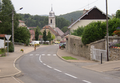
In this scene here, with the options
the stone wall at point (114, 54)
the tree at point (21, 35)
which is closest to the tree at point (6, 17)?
the tree at point (21, 35)

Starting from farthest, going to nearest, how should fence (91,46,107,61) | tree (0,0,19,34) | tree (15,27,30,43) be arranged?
tree (15,27,30,43), tree (0,0,19,34), fence (91,46,107,61)

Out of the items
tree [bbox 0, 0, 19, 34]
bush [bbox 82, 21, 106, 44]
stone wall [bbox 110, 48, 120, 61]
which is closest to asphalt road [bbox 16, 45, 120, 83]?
stone wall [bbox 110, 48, 120, 61]

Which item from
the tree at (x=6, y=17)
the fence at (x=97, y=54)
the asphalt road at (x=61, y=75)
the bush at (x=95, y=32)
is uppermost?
the tree at (x=6, y=17)

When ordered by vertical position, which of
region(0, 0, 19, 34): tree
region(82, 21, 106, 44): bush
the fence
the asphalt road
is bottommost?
the asphalt road

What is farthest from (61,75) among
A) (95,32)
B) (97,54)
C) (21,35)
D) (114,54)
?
(21,35)

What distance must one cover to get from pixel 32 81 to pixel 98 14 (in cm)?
3816

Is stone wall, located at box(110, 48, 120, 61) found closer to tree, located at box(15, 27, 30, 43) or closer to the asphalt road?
the asphalt road

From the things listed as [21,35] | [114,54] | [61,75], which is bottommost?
[61,75]

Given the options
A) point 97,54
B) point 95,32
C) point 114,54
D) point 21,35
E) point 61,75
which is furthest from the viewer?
point 21,35

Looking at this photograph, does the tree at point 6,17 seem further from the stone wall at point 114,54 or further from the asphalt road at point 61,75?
the stone wall at point 114,54

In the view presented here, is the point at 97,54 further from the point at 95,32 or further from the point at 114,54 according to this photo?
the point at 95,32

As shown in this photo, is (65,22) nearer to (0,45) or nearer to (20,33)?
(20,33)

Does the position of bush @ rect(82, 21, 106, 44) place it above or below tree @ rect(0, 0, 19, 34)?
below

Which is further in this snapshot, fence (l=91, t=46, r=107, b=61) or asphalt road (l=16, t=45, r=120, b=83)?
fence (l=91, t=46, r=107, b=61)
